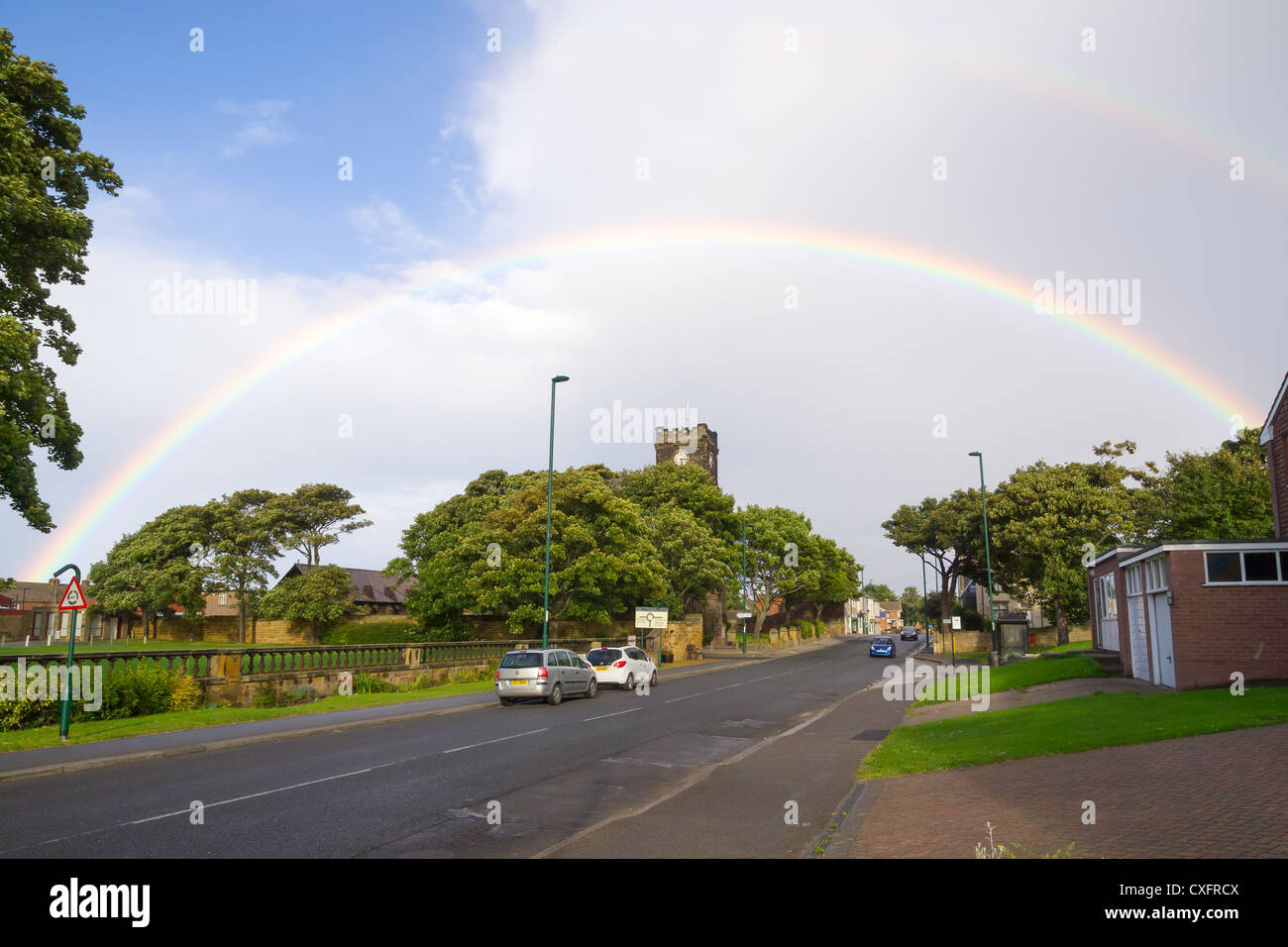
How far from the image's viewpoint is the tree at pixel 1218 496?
36.1m

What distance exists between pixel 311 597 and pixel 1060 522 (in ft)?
159

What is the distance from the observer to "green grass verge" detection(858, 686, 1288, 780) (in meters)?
12.1

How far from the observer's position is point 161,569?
6350 centimetres

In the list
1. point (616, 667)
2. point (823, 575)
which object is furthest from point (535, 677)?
point (823, 575)

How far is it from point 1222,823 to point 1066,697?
1417cm

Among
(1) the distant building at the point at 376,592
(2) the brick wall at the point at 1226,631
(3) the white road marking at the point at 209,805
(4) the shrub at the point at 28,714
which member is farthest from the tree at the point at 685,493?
(3) the white road marking at the point at 209,805

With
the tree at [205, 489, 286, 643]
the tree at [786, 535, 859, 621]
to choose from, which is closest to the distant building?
the tree at [205, 489, 286, 643]

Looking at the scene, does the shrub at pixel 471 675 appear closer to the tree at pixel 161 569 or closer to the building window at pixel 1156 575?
the building window at pixel 1156 575

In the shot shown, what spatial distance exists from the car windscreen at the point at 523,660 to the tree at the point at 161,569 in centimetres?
4711

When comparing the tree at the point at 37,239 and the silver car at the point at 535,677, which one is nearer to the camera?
the tree at the point at 37,239

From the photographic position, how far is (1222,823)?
286 inches
